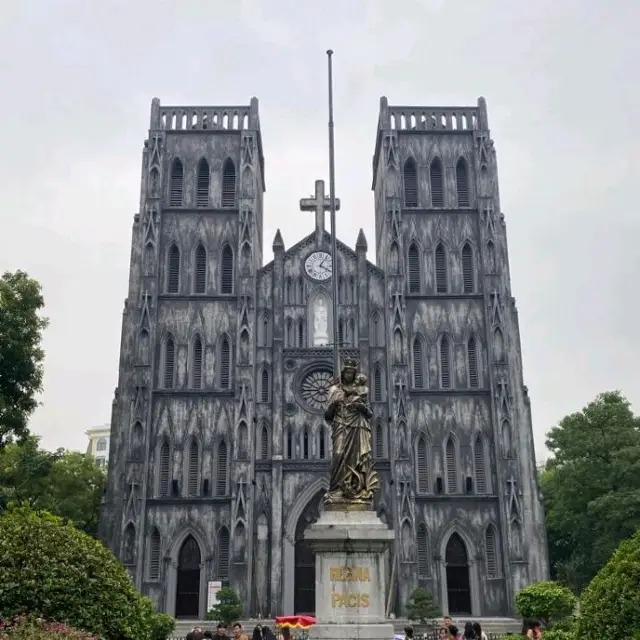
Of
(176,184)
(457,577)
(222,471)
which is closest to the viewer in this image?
(457,577)

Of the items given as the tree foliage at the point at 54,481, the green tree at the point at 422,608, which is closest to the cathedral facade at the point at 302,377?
the green tree at the point at 422,608

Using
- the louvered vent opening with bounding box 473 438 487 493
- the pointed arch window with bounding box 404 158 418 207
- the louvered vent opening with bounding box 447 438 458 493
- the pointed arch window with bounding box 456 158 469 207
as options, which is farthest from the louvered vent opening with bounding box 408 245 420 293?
A: the louvered vent opening with bounding box 473 438 487 493

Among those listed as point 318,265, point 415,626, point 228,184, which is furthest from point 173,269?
point 415,626

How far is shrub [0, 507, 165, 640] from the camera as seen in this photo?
34.4 ft

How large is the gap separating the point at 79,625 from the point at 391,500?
24.3 metres

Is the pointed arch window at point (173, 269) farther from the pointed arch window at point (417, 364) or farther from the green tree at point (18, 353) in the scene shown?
the green tree at point (18, 353)

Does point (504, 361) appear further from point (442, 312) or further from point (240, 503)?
point (240, 503)

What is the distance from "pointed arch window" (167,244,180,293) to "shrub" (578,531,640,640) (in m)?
29.6

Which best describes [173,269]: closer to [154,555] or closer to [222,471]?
[222,471]

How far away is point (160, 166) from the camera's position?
3788 centimetres

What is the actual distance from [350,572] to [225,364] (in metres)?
24.8

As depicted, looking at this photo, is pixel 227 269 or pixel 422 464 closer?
pixel 422 464

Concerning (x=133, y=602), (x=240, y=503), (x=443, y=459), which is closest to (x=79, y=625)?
(x=133, y=602)

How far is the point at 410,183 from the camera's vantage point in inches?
1528
